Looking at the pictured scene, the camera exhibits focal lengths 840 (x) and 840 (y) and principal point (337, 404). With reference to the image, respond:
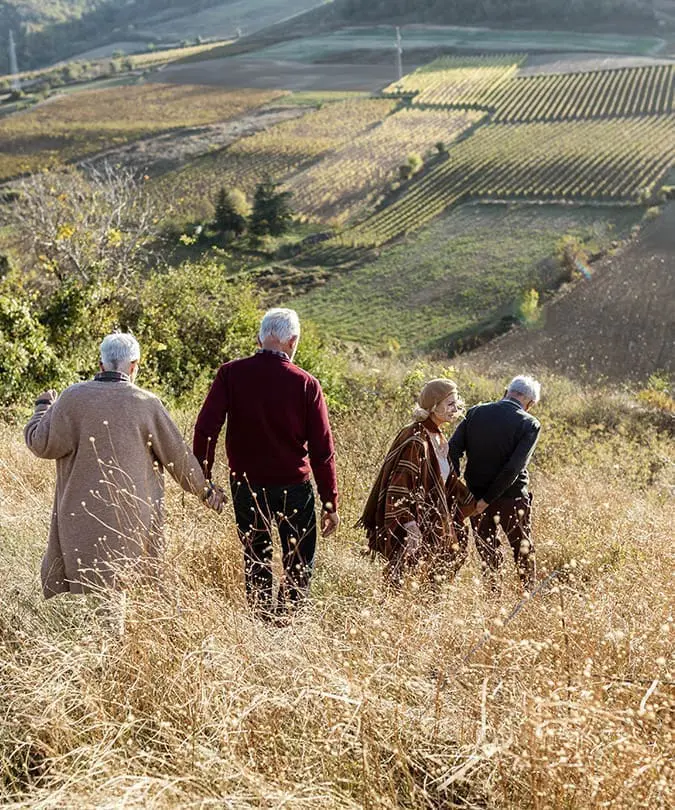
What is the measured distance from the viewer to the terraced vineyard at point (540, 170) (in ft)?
147

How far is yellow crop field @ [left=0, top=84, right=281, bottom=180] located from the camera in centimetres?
5647

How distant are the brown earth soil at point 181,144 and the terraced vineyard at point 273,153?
3.63 feet

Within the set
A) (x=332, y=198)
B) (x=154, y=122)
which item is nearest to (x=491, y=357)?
(x=332, y=198)

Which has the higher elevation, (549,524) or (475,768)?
(475,768)

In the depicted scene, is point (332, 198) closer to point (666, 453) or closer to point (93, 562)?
point (666, 453)

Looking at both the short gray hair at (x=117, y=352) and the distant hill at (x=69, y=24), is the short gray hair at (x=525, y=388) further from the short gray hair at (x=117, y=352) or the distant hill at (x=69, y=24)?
the distant hill at (x=69, y=24)

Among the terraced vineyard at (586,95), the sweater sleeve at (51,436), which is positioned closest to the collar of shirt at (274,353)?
the sweater sleeve at (51,436)

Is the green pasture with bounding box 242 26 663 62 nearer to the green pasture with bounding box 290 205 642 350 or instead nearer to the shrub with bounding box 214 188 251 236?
the green pasture with bounding box 290 205 642 350

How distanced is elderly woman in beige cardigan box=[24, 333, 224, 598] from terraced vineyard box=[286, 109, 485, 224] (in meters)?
42.8

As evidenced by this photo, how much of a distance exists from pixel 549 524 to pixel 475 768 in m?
3.43

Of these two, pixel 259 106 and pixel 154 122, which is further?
pixel 259 106

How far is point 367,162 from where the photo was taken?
54.2 m

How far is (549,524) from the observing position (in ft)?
17.9

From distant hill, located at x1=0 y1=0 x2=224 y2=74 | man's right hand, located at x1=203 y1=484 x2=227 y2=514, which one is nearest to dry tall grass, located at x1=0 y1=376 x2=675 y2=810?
man's right hand, located at x1=203 y1=484 x2=227 y2=514
